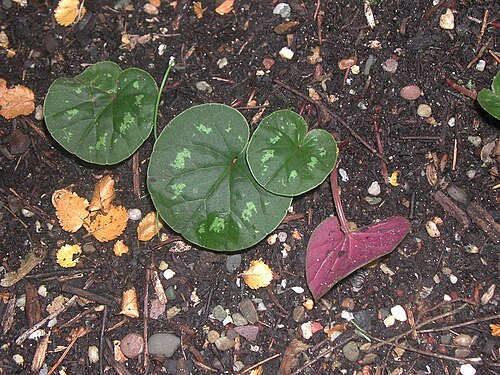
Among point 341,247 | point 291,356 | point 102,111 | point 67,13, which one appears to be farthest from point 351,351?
point 67,13

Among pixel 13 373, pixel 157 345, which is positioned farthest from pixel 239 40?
pixel 13 373

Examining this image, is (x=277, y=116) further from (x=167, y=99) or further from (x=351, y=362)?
(x=351, y=362)

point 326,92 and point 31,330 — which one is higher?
point 326,92

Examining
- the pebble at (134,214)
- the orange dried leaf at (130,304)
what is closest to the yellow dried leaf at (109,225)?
the pebble at (134,214)

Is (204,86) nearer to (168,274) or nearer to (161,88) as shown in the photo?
(161,88)

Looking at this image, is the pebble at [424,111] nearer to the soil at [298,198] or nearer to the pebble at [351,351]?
the soil at [298,198]
